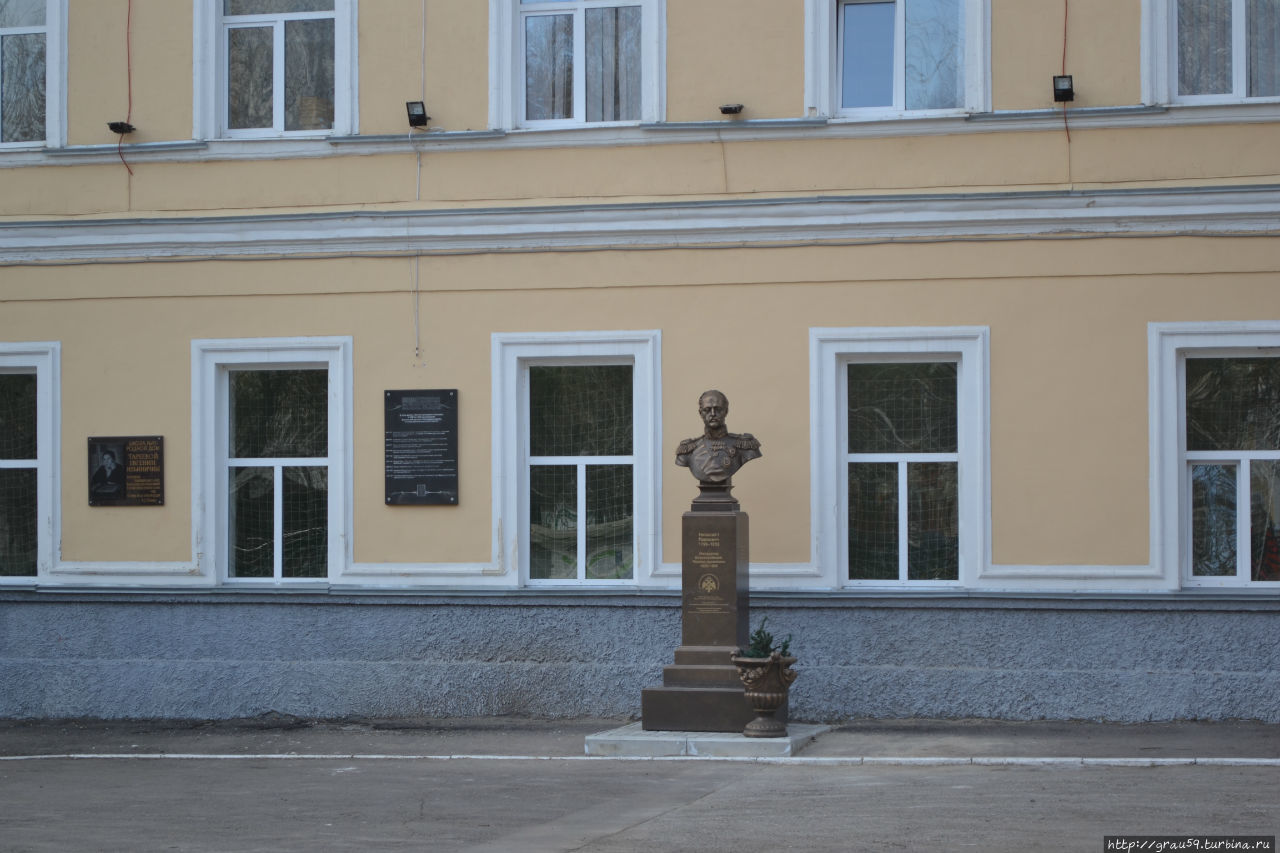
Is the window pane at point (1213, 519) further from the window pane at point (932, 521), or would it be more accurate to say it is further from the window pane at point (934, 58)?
the window pane at point (934, 58)

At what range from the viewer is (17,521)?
45.9 feet

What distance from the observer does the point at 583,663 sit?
12805 millimetres

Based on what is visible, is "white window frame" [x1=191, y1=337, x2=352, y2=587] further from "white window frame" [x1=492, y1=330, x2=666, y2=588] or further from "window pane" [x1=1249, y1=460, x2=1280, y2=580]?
"window pane" [x1=1249, y1=460, x2=1280, y2=580]

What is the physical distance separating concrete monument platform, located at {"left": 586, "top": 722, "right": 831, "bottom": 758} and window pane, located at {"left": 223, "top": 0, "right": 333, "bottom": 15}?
655 cm

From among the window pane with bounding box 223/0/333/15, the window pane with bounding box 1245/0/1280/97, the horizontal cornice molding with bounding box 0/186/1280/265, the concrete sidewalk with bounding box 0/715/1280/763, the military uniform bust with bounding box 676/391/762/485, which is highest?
the window pane with bounding box 223/0/333/15

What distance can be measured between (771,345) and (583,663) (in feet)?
9.49

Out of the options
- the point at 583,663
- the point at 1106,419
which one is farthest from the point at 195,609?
the point at 1106,419

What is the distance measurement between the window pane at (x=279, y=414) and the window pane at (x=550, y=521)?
6.05 feet

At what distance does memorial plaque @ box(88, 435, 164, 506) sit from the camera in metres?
13.5

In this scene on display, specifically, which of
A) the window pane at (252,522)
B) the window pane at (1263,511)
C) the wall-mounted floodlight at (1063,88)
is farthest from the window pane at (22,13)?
the window pane at (1263,511)

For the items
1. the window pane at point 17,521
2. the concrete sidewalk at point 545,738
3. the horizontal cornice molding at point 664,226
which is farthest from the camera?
the window pane at point 17,521

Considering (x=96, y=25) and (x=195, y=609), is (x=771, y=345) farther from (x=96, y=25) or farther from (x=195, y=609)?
(x=96, y=25)

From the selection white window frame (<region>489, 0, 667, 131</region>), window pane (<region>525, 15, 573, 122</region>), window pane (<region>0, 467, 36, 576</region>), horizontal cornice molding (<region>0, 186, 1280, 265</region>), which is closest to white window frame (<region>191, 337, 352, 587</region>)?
horizontal cornice molding (<region>0, 186, 1280, 265</region>)

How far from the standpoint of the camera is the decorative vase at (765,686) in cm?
1095
